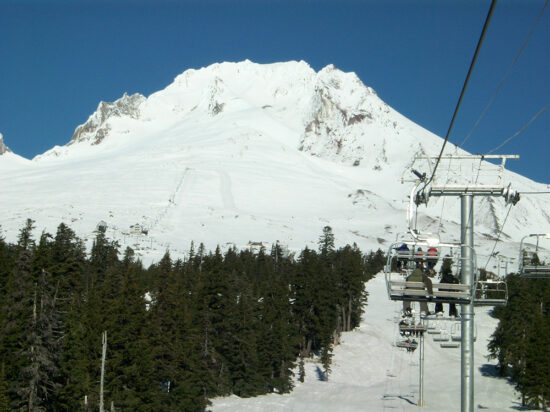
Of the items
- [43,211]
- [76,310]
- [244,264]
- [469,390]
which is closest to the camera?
[469,390]

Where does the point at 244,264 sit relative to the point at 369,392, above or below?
above

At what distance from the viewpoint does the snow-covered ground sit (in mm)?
63656

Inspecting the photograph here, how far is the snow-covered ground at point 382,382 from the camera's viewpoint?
63.7m

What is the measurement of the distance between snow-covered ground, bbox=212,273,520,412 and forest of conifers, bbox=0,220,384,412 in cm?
240

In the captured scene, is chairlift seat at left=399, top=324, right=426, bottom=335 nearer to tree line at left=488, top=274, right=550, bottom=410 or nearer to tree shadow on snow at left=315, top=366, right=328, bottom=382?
tree line at left=488, top=274, right=550, bottom=410

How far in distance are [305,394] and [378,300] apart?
4713 centimetres

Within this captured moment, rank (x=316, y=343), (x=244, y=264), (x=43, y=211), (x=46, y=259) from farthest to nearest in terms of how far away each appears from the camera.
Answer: (x=43, y=211) → (x=244, y=264) → (x=316, y=343) → (x=46, y=259)

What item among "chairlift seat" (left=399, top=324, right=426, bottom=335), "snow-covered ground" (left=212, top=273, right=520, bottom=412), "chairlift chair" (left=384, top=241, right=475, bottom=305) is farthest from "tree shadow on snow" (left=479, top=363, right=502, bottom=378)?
"chairlift chair" (left=384, top=241, right=475, bottom=305)

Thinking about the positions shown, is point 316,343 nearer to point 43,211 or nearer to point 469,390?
point 469,390

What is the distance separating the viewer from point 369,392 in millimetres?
70375

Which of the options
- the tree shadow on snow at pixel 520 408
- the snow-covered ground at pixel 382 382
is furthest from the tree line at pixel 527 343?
the snow-covered ground at pixel 382 382

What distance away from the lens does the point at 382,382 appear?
7581cm

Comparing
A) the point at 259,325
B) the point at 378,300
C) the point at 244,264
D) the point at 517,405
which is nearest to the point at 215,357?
the point at 259,325

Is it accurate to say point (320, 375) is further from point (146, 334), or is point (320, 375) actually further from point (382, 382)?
point (146, 334)
